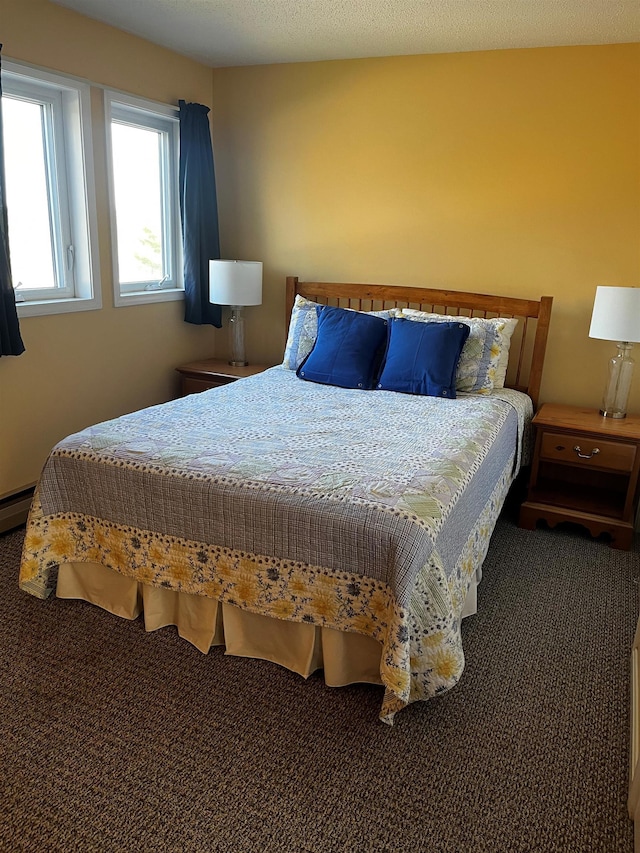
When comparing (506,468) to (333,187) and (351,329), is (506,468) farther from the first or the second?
(333,187)

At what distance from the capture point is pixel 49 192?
3217 mm

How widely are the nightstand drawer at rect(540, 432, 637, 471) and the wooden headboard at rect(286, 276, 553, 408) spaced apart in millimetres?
439

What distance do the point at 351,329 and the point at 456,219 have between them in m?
0.91

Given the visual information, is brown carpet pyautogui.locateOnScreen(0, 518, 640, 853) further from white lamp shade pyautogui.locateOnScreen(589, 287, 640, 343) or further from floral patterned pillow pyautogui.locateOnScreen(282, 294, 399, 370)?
floral patterned pillow pyautogui.locateOnScreen(282, 294, 399, 370)

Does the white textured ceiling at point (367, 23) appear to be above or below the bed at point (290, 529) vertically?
above

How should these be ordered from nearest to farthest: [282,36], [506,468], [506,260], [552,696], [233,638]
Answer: [552,696] → [233,638] → [506,468] → [282,36] → [506,260]

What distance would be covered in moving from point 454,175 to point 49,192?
2186mm

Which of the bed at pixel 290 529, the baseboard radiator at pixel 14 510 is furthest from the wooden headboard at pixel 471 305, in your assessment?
the baseboard radiator at pixel 14 510

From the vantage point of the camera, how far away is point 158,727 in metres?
1.88

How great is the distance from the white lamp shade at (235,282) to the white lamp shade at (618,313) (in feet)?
6.49

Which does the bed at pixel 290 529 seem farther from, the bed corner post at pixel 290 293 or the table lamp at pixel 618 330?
the bed corner post at pixel 290 293

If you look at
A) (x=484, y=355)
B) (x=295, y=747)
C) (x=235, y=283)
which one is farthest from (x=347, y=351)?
(x=295, y=747)

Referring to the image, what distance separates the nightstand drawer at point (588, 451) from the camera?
2998 mm

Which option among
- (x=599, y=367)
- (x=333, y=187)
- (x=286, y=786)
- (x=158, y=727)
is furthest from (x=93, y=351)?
(x=599, y=367)
